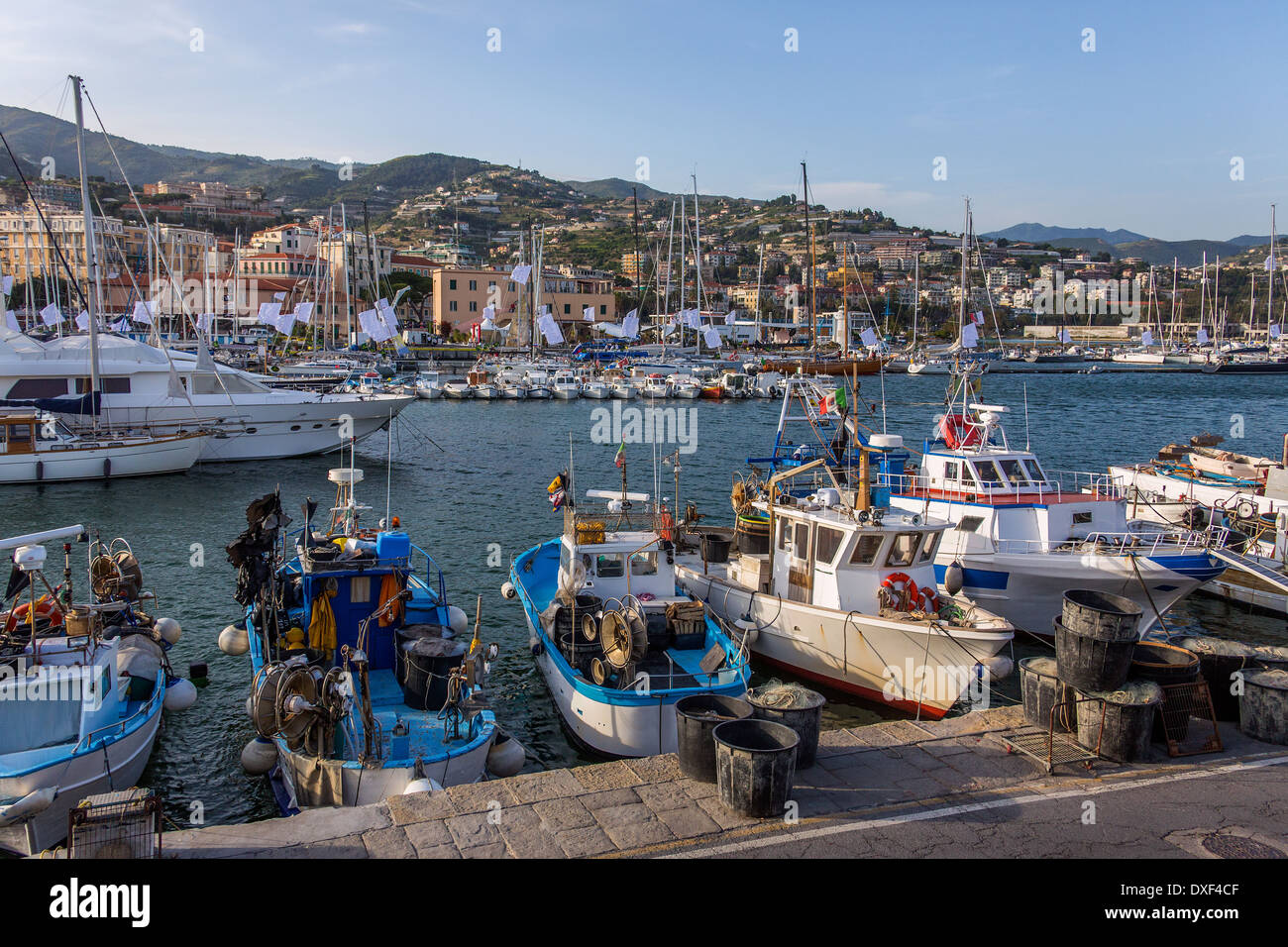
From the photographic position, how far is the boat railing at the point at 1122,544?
17125mm

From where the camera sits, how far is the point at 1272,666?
8828mm

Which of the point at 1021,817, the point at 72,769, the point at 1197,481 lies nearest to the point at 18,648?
the point at 72,769

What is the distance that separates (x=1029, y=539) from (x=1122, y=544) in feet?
5.87

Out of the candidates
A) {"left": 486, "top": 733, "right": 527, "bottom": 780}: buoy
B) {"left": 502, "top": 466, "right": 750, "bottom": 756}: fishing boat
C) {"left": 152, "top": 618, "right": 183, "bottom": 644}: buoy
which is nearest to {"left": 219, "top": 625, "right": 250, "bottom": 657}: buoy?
{"left": 152, "top": 618, "right": 183, "bottom": 644}: buoy

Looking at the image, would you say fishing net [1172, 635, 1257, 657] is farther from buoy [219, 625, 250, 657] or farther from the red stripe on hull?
buoy [219, 625, 250, 657]

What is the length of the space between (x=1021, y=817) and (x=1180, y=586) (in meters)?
12.1

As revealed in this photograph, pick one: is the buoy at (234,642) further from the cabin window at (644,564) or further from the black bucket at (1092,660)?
the black bucket at (1092,660)

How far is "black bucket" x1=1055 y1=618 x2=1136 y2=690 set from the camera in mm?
7859

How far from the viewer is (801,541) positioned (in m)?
15.3

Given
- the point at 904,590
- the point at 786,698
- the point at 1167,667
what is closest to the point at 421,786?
the point at 786,698

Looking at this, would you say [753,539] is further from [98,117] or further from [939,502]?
[98,117]

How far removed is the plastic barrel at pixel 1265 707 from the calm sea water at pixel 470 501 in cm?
651

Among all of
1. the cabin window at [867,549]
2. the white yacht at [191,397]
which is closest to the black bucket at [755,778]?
the cabin window at [867,549]

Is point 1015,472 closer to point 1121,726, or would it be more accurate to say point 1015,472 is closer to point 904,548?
point 904,548
